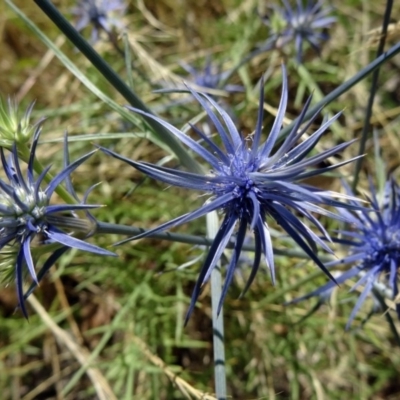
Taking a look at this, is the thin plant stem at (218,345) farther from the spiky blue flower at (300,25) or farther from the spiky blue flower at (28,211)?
the spiky blue flower at (300,25)

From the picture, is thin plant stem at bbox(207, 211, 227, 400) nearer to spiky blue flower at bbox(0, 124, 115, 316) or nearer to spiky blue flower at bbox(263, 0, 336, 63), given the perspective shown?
spiky blue flower at bbox(0, 124, 115, 316)

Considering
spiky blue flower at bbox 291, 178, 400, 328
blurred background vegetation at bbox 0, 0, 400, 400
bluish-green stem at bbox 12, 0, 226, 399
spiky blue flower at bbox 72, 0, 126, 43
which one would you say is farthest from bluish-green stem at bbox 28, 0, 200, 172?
spiky blue flower at bbox 72, 0, 126, 43

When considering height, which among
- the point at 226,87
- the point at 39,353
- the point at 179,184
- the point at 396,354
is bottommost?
the point at 179,184

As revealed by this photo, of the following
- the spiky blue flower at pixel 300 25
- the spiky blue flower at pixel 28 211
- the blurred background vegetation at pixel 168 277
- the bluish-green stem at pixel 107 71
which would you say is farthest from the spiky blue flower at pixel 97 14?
the spiky blue flower at pixel 28 211

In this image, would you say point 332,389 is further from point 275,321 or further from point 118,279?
point 118,279

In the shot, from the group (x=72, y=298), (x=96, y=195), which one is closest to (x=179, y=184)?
(x=96, y=195)

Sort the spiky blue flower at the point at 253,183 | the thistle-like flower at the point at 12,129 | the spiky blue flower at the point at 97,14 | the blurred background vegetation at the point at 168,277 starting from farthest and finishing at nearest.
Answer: the blurred background vegetation at the point at 168,277, the spiky blue flower at the point at 97,14, the thistle-like flower at the point at 12,129, the spiky blue flower at the point at 253,183

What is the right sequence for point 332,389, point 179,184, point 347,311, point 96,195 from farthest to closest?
Result: point 96,195
point 332,389
point 347,311
point 179,184

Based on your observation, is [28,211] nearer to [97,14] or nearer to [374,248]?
[374,248]
